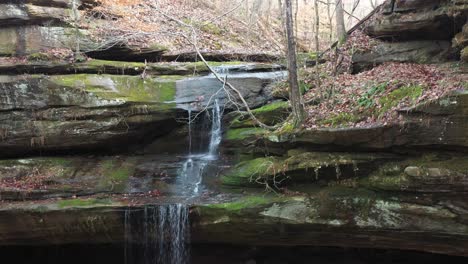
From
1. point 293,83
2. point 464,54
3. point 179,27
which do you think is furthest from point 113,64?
point 464,54

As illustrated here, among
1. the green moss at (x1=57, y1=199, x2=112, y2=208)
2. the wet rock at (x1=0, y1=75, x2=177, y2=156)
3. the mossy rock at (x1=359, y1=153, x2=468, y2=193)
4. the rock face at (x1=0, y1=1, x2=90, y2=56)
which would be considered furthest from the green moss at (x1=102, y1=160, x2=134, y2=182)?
the mossy rock at (x1=359, y1=153, x2=468, y2=193)

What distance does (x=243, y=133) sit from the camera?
1083cm

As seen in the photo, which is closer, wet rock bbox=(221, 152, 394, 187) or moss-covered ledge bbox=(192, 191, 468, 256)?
moss-covered ledge bbox=(192, 191, 468, 256)

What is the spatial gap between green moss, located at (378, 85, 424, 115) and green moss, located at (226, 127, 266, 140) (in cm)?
283

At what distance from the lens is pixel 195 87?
12109 millimetres

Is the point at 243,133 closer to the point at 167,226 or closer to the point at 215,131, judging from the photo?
the point at 215,131

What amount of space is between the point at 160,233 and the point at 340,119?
4.55 m

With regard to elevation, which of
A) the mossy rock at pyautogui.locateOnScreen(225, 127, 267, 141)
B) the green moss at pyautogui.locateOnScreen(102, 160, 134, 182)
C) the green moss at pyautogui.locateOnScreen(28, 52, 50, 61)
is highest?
the green moss at pyautogui.locateOnScreen(28, 52, 50, 61)

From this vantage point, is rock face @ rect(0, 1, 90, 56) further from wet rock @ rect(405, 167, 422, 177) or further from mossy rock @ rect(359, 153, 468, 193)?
wet rock @ rect(405, 167, 422, 177)

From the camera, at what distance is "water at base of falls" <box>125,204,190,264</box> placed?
869cm

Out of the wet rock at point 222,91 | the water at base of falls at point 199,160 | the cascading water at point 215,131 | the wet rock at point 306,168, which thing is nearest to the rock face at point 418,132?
the wet rock at point 306,168

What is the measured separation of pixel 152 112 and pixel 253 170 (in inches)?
137

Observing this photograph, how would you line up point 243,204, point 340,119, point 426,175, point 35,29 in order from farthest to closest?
point 35,29
point 340,119
point 243,204
point 426,175

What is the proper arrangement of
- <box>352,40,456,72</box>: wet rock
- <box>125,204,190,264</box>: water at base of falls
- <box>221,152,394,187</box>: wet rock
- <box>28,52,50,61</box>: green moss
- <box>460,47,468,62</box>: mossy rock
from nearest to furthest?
<box>221,152,394,187</box>: wet rock
<box>460,47,468,62</box>: mossy rock
<box>125,204,190,264</box>: water at base of falls
<box>352,40,456,72</box>: wet rock
<box>28,52,50,61</box>: green moss
